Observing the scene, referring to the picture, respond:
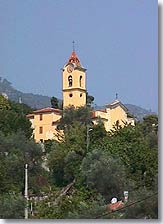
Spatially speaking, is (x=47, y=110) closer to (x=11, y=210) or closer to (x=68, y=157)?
(x=68, y=157)

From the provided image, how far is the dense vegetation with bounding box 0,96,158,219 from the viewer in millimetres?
3012

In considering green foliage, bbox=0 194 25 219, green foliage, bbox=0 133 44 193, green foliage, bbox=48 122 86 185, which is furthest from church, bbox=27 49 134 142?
green foliage, bbox=0 194 25 219

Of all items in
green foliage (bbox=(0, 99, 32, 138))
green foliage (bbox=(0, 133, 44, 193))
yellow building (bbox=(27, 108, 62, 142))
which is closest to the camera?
green foliage (bbox=(0, 133, 44, 193))

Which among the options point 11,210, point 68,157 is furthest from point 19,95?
point 11,210

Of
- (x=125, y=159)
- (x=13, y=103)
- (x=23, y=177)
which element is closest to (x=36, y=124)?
(x=13, y=103)

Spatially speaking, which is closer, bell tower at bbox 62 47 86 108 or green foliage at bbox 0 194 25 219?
green foliage at bbox 0 194 25 219

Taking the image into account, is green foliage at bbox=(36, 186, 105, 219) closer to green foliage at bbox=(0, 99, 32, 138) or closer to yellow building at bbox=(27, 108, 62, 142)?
green foliage at bbox=(0, 99, 32, 138)

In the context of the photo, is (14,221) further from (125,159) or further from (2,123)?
(2,123)

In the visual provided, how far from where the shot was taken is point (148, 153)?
417cm

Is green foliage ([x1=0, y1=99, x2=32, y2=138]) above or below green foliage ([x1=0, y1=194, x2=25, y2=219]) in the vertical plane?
above

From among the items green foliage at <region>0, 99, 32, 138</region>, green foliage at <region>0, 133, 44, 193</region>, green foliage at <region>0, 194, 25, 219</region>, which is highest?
green foliage at <region>0, 99, 32, 138</region>

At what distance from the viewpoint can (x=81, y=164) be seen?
425 centimetres

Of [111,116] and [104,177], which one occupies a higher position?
[111,116]

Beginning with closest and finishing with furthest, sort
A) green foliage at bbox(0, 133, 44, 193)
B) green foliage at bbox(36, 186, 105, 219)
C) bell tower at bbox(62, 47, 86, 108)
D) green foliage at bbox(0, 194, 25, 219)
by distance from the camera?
green foliage at bbox(0, 194, 25, 219) → green foliage at bbox(36, 186, 105, 219) → green foliage at bbox(0, 133, 44, 193) → bell tower at bbox(62, 47, 86, 108)
